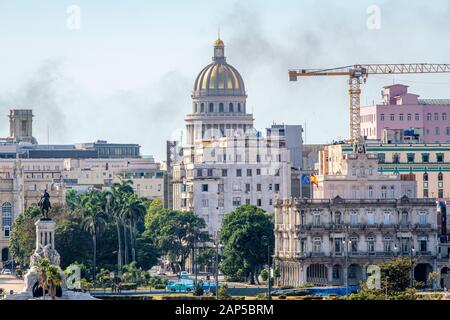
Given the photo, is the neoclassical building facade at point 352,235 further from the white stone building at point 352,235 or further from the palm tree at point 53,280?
the palm tree at point 53,280

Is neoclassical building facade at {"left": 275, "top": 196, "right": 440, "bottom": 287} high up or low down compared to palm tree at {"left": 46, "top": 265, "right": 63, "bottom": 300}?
up

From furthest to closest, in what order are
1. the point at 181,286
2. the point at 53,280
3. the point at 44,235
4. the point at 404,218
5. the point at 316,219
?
the point at 404,218, the point at 316,219, the point at 181,286, the point at 44,235, the point at 53,280

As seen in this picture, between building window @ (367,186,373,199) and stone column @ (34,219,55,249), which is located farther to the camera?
building window @ (367,186,373,199)

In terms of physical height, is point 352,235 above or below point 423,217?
below

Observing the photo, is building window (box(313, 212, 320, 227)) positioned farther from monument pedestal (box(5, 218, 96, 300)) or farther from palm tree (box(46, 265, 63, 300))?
palm tree (box(46, 265, 63, 300))

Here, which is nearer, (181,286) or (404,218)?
(181,286)

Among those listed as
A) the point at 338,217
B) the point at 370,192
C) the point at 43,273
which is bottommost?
the point at 43,273

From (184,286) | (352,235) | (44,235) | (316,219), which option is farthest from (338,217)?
(44,235)

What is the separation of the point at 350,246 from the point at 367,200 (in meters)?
5.42

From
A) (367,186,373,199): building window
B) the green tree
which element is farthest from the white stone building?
(367,186,373,199): building window

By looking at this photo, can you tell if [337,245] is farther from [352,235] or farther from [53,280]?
[53,280]

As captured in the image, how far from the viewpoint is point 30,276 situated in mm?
151000

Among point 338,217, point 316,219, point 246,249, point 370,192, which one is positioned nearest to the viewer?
point 316,219
